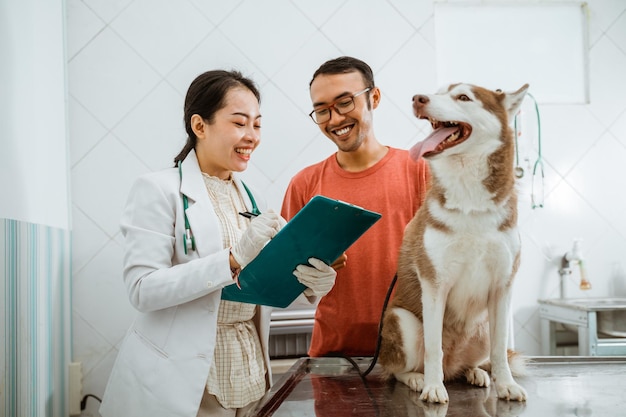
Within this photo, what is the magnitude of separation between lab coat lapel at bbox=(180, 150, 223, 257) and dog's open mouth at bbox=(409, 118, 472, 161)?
537mm

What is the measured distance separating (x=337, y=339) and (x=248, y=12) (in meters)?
1.59

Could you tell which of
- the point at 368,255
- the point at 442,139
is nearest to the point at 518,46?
the point at 368,255

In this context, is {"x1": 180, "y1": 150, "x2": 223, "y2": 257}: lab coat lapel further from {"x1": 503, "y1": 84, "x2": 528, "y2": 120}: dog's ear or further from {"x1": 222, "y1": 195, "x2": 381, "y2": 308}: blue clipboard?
{"x1": 503, "y1": 84, "x2": 528, "y2": 120}: dog's ear

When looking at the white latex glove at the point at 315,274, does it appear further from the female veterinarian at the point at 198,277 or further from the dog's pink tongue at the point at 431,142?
the dog's pink tongue at the point at 431,142

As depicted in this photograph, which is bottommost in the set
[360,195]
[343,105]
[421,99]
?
[360,195]

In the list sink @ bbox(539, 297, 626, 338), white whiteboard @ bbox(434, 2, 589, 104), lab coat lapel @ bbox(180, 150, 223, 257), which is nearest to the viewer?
lab coat lapel @ bbox(180, 150, 223, 257)

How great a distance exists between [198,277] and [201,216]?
184 mm

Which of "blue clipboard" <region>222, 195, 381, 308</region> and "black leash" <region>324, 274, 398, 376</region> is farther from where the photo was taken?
"black leash" <region>324, 274, 398, 376</region>

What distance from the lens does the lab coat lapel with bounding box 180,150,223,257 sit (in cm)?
116

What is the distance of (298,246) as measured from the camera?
2.98ft

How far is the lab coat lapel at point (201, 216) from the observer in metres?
1.16

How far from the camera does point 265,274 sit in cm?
96

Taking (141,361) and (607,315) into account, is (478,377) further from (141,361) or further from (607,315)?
(607,315)

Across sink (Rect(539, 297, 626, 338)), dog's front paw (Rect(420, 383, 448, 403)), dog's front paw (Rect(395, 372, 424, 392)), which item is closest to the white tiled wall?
sink (Rect(539, 297, 626, 338))
